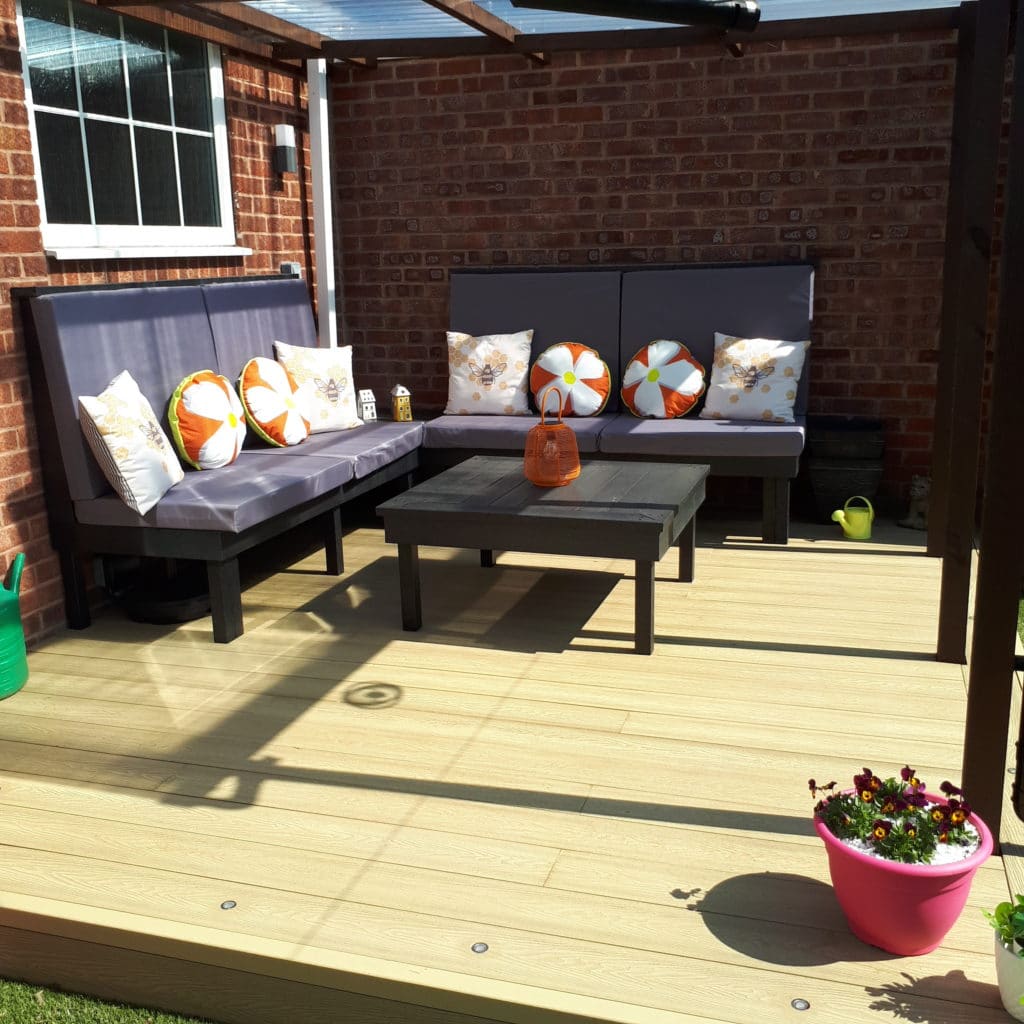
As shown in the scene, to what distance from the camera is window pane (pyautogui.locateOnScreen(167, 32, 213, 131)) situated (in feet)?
16.5

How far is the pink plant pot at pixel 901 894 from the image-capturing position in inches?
80.8

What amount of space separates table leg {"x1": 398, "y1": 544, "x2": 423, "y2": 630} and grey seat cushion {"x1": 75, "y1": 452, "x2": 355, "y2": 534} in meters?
0.51

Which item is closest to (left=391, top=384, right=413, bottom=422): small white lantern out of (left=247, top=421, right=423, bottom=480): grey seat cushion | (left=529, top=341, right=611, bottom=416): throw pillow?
(left=247, top=421, right=423, bottom=480): grey seat cushion

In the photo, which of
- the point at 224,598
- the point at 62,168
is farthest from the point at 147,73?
the point at 224,598

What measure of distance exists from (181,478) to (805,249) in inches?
135

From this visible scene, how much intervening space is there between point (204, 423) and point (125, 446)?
1.74 ft

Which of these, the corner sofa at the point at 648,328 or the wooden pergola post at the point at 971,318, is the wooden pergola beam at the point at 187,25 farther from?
the wooden pergola post at the point at 971,318

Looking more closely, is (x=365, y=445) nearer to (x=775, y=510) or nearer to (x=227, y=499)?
(x=227, y=499)

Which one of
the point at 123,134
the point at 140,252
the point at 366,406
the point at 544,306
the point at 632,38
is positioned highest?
the point at 632,38

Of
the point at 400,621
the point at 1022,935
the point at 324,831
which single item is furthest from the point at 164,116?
the point at 1022,935

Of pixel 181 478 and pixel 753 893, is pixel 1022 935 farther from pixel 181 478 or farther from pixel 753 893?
pixel 181 478

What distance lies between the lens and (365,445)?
4.99 m

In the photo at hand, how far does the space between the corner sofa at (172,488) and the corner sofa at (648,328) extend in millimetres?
1059

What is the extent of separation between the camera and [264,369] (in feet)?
16.4
